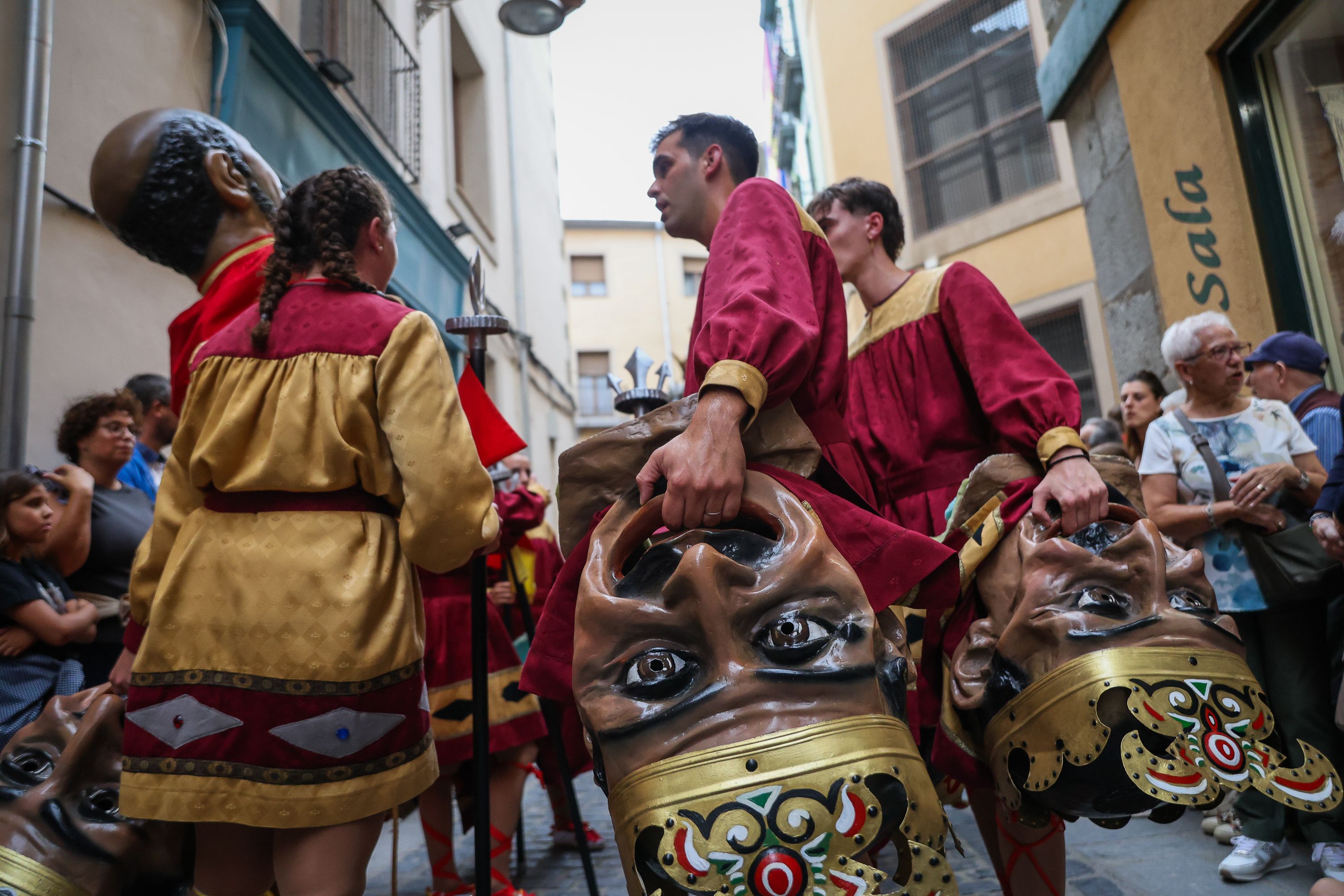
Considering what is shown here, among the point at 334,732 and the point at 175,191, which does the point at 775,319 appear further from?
the point at 175,191

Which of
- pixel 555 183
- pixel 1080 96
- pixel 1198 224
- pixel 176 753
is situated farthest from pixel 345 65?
pixel 555 183

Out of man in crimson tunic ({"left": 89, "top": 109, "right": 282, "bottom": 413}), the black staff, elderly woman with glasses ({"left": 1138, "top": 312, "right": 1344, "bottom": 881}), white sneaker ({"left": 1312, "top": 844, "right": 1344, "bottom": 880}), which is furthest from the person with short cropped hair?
white sneaker ({"left": 1312, "top": 844, "right": 1344, "bottom": 880})

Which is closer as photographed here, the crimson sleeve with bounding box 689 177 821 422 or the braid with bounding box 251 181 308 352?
the crimson sleeve with bounding box 689 177 821 422

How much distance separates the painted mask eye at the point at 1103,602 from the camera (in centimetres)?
160

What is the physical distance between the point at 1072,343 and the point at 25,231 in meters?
10.8

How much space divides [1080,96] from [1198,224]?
1658 millimetres

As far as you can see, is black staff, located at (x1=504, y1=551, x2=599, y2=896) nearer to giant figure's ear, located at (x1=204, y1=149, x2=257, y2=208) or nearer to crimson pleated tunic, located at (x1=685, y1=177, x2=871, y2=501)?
crimson pleated tunic, located at (x1=685, y1=177, x2=871, y2=501)

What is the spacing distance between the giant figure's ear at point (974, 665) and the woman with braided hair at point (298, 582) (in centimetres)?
98

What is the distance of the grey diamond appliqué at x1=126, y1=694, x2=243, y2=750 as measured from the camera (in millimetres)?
1694

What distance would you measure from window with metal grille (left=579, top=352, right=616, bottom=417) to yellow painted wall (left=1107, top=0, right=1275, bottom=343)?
865 inches

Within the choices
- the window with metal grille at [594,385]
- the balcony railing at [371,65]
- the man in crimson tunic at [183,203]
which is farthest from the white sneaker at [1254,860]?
the window with metal grille at [594,385]

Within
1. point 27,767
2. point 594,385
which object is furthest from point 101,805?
point 594,385

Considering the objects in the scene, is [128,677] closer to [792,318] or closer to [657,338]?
[792,318]

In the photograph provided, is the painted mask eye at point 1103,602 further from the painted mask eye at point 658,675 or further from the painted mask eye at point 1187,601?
the painted mask eye at point 658,675
